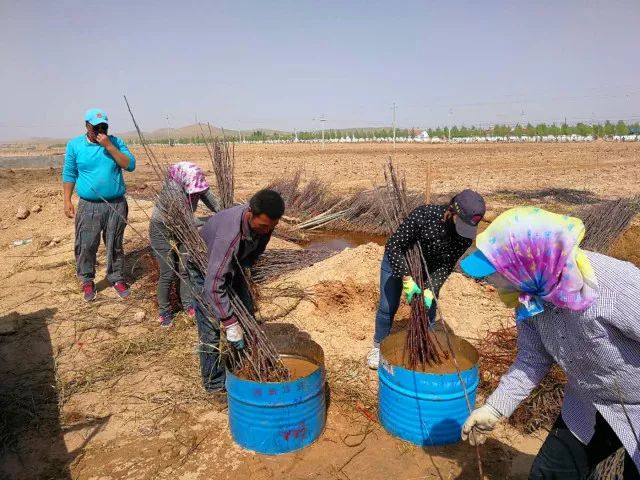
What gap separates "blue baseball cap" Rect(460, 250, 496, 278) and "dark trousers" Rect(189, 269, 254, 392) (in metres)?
1.70

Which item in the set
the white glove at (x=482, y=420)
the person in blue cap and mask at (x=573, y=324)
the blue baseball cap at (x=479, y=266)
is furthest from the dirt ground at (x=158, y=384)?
the blue baseball cap at (x=479, y=266)

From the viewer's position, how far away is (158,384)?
10.7 ft

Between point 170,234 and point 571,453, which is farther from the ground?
point 170,234

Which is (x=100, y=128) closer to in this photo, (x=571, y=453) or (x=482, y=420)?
(x=482, y=420)

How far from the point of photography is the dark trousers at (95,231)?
14.1 ft

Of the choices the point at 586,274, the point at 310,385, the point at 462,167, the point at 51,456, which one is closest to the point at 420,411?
the point at 310,385

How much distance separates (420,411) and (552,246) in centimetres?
155

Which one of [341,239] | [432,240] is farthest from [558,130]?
[432,240]

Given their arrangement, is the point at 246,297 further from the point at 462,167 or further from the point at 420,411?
the point at 462,167

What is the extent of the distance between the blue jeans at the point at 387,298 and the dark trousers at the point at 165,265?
153 centimetres

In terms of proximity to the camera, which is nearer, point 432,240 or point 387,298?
point 432,240

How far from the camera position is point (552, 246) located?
122 cm

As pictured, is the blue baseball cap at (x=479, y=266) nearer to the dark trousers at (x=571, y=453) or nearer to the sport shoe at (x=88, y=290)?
the dark trousers at (x=571, y=453)

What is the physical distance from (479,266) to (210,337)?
198cm
